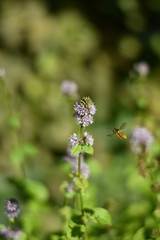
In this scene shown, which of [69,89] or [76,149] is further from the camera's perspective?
[69,89]

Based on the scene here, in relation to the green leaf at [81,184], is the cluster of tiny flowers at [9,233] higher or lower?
lower

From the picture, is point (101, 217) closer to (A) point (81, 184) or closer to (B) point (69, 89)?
(A) point (81, 184)

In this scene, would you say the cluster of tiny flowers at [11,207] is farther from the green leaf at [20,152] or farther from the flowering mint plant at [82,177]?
the green leaf at [20,152]

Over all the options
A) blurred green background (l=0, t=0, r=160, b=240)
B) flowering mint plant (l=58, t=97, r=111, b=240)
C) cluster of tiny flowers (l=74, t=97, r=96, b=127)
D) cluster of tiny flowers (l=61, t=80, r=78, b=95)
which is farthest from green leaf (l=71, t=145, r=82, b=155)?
blurred green background (l=0, t=0, r=160, b=240)

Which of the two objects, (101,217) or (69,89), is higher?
(69,89)

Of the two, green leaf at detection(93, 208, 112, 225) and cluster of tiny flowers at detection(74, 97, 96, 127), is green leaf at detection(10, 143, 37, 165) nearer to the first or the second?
green leaf at detection(93, 208, 112, 225)

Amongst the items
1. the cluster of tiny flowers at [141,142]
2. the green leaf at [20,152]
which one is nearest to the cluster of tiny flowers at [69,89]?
the green leaf at [20,152]

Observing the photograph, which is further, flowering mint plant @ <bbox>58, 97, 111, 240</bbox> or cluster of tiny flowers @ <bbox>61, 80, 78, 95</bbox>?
cluster of tiny flowers @ <bbox>61, 80, 78, 95</bbox>

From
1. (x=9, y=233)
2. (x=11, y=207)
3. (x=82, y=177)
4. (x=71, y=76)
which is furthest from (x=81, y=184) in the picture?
(x=71, y=76)

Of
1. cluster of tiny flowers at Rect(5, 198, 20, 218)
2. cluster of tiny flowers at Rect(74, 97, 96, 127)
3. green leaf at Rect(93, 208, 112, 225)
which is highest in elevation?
cluster of tiny flowers at Rect(74, 97, 96, 127)
